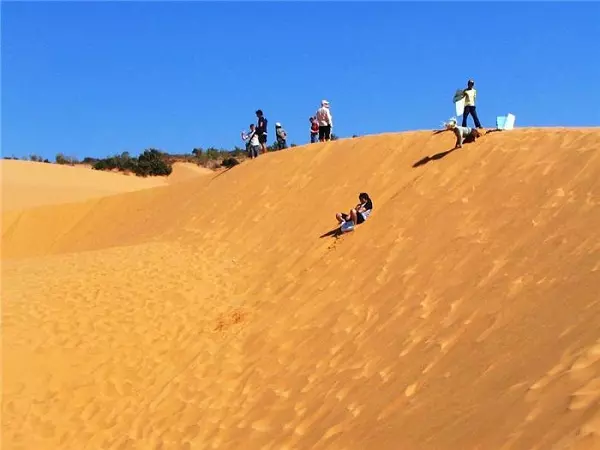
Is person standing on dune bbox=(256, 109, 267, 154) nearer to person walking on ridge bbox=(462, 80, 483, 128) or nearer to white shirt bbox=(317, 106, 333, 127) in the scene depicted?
white shirt bbox=(317, 106, 333, 127)

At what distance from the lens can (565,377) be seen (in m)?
4.34

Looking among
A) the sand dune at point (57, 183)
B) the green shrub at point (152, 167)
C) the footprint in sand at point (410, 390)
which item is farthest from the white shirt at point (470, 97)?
the green shrub at point (152, 167)

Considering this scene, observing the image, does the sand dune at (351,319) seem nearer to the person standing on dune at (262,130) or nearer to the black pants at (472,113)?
the black pants at (472,113)

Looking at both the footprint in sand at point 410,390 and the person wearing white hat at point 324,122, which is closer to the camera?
the footprint in sand at point 410,390

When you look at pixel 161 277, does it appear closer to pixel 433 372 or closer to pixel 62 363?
pixel 62 363

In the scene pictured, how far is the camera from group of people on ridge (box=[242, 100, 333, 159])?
16484 millimetres

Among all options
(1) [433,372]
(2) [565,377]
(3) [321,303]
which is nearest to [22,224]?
(3) [321,303]

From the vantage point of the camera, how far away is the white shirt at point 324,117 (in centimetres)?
1632

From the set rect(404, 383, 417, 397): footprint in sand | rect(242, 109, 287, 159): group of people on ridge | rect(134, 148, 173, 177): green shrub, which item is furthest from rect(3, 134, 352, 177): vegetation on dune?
rect(404, 383, 417, 397): footprint in sand

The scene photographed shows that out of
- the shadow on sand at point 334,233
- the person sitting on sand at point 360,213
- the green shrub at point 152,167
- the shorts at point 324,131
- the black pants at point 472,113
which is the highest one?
the green shrub at point 152,167

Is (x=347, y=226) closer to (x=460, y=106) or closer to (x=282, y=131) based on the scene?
(x=460, y=106)

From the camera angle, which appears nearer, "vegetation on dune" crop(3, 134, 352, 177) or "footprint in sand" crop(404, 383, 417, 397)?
"footprint in sand" crop(404, 383, 417, 397)

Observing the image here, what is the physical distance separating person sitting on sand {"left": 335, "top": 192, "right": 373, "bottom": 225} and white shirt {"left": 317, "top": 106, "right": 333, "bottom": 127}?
557 centimetres

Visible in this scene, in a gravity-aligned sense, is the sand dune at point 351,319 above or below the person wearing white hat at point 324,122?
below
